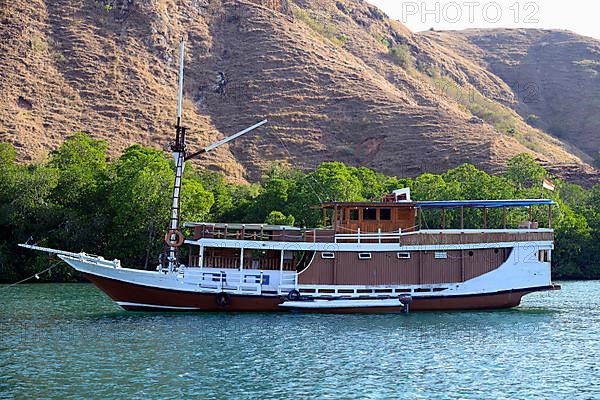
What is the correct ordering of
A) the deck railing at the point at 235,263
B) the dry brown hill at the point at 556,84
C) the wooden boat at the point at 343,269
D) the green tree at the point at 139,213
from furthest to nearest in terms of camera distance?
the dry brown hill at the point at 556,84, the green tree at the point at 139,213, the deck railing at the point at 235,263, the wooden boat at the point at 343,269

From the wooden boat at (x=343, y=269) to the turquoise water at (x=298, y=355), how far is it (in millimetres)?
881

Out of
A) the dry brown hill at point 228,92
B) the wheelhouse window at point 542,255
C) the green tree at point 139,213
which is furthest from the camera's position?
the dry brown hill at point 228,92

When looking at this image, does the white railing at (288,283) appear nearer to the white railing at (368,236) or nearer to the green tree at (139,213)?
the white railing at (368,236)

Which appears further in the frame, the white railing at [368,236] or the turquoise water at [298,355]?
the white railing at [368,236]

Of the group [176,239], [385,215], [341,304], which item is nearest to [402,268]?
[385,215]

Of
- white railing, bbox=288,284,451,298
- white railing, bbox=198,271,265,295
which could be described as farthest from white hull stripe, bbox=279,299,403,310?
white railing, bbox=198,271,265,295

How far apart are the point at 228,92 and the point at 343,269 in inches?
3323

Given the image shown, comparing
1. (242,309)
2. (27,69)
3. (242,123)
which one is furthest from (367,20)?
(242,309)

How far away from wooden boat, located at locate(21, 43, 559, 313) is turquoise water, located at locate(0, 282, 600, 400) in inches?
34.7

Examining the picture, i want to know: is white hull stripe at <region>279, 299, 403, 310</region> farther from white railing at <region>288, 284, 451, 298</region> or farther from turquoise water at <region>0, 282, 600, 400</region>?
turquoise water at <region>0, 282, 600, 400</region>

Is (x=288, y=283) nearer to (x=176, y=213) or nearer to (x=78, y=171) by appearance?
(x=176, y=213)

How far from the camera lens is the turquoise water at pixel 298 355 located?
22891 millimetres

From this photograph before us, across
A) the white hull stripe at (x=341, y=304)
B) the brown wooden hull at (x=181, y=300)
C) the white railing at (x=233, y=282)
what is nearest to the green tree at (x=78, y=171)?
the brown wooden hull at (x=181, y=300)

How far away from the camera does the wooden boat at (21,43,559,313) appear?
37.4m
